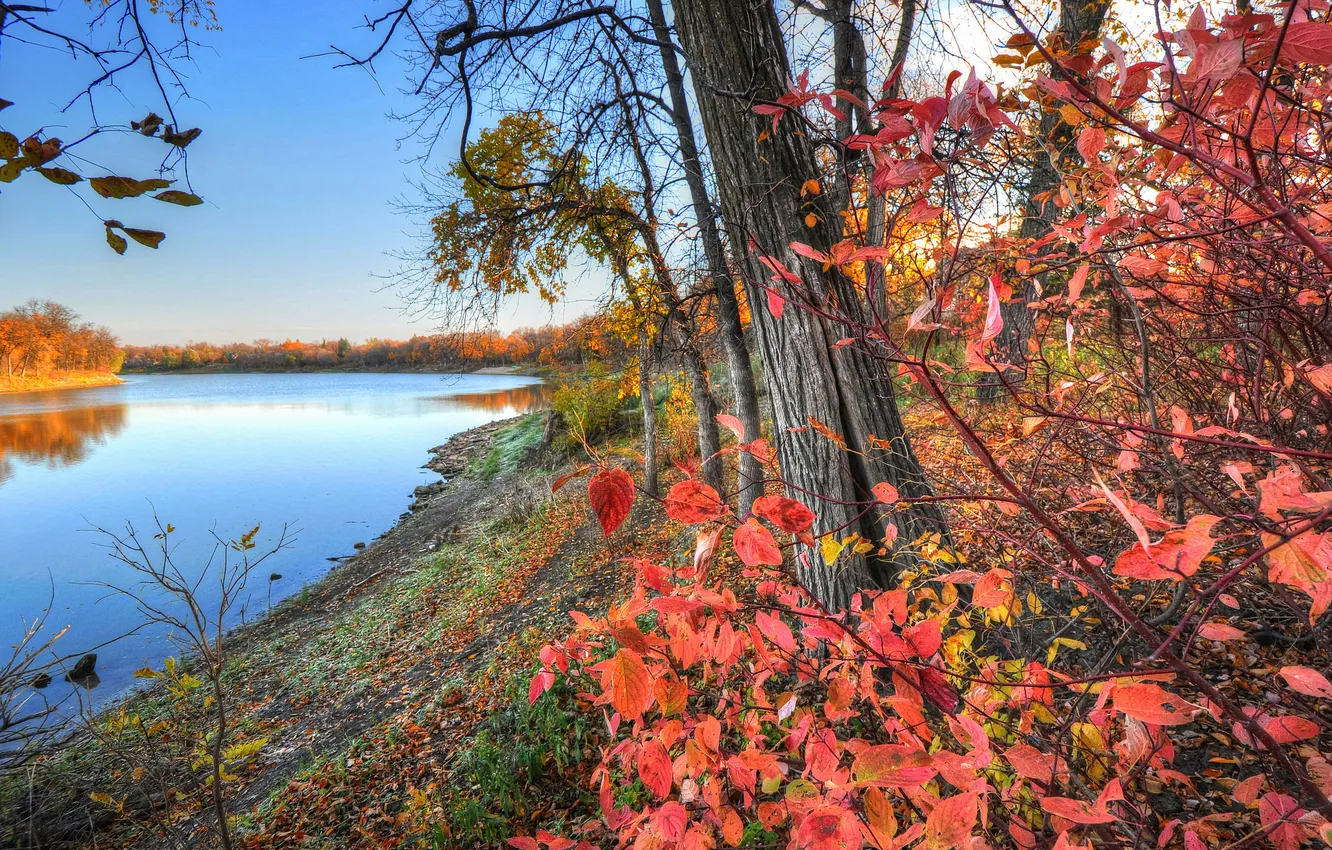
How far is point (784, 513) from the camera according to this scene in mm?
1004

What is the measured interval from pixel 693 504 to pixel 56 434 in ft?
123

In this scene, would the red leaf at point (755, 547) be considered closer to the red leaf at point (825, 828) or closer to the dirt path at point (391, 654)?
the red leaf at point (825, 828)

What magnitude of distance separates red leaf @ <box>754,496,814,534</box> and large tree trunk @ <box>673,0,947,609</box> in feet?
4.78

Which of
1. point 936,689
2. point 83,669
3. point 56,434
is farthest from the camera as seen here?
point 56,434

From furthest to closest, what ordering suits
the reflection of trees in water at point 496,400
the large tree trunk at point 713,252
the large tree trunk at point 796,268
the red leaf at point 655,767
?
1. the reflection of trees in water at point 496,400
2. the large tree trunk at point 713,252
3. the large tree trunk at point 796,268
4. the red leaf at point 655,767

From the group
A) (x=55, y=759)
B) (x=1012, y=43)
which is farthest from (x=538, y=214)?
(x=55, y=759)

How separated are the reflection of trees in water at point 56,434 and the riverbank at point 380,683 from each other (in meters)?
18.3

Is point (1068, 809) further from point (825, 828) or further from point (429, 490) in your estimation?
point (429, 490)

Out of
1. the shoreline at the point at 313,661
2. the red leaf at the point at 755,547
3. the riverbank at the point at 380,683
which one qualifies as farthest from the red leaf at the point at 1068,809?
the shoreline at the point at 313,661

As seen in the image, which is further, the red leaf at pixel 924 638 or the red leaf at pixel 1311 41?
the red leaf at pixel 924 638

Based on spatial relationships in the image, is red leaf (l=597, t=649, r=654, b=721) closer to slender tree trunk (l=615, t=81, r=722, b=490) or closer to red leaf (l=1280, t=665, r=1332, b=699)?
red leaf (l=1280, t=665, r=1332, b=699)

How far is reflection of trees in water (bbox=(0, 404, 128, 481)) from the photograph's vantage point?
64.1ft

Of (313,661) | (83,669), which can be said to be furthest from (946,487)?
(83,669)

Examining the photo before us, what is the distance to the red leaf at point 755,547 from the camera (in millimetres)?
984
